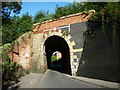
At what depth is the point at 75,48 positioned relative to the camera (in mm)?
13789

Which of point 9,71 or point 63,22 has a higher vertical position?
point 63,22

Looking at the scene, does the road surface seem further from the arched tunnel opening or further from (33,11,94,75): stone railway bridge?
the arched tunnel opening

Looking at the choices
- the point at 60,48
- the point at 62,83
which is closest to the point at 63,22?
the point at 62,83

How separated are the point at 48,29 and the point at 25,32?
2.91 m

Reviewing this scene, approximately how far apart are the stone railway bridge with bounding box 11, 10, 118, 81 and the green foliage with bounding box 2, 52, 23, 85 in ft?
5.04

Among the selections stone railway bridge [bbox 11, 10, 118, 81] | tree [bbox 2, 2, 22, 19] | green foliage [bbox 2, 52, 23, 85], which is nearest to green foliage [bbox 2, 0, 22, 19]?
tree [bbox 2, 2, 22, 19]

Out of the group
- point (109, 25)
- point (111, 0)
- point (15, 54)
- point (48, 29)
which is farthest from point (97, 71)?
point (15, 54)

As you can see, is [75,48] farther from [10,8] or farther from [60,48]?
[60,48]

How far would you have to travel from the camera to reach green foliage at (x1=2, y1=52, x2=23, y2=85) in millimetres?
9330

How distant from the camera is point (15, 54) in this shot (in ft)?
→ 48.9

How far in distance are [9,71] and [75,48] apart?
6364 mm

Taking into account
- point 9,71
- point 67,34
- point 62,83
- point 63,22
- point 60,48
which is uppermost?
point 63,22

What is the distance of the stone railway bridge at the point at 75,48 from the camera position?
1065 centimetres

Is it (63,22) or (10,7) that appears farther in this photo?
(63,22)
